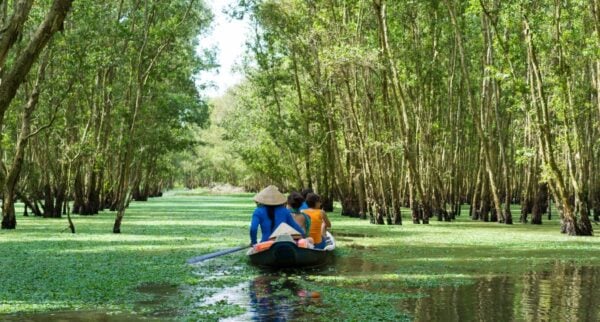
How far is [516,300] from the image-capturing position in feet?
32.8

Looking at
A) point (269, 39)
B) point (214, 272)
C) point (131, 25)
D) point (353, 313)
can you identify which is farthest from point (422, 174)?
point (353, 313)

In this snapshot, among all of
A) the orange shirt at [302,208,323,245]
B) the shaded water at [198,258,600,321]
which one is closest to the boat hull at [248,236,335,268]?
the shaded water at [198,258,600,321]

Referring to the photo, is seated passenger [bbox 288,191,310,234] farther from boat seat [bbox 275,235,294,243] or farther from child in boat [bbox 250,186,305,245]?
boat seat [bbox 275,235,294,243]

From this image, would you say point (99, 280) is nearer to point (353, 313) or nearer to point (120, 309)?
point (120, 309)

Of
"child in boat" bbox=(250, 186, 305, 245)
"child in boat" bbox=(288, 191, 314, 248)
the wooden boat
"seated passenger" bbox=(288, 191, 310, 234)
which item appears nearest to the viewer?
the wooden boat

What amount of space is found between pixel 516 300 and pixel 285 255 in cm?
440

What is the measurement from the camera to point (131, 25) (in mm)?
24812

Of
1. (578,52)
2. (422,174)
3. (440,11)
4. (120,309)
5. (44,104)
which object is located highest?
(440,11)

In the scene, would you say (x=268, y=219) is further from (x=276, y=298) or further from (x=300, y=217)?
(x=276, y=298)

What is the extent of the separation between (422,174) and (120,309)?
80.9ft

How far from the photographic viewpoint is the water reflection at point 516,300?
884cm

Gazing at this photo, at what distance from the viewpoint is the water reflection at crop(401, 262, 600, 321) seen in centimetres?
884

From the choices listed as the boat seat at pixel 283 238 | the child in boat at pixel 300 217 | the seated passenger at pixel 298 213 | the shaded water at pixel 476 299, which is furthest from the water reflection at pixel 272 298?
the seated passenger at pixel 298 213

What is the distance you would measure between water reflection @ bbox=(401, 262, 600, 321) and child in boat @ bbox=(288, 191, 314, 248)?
121 inches
